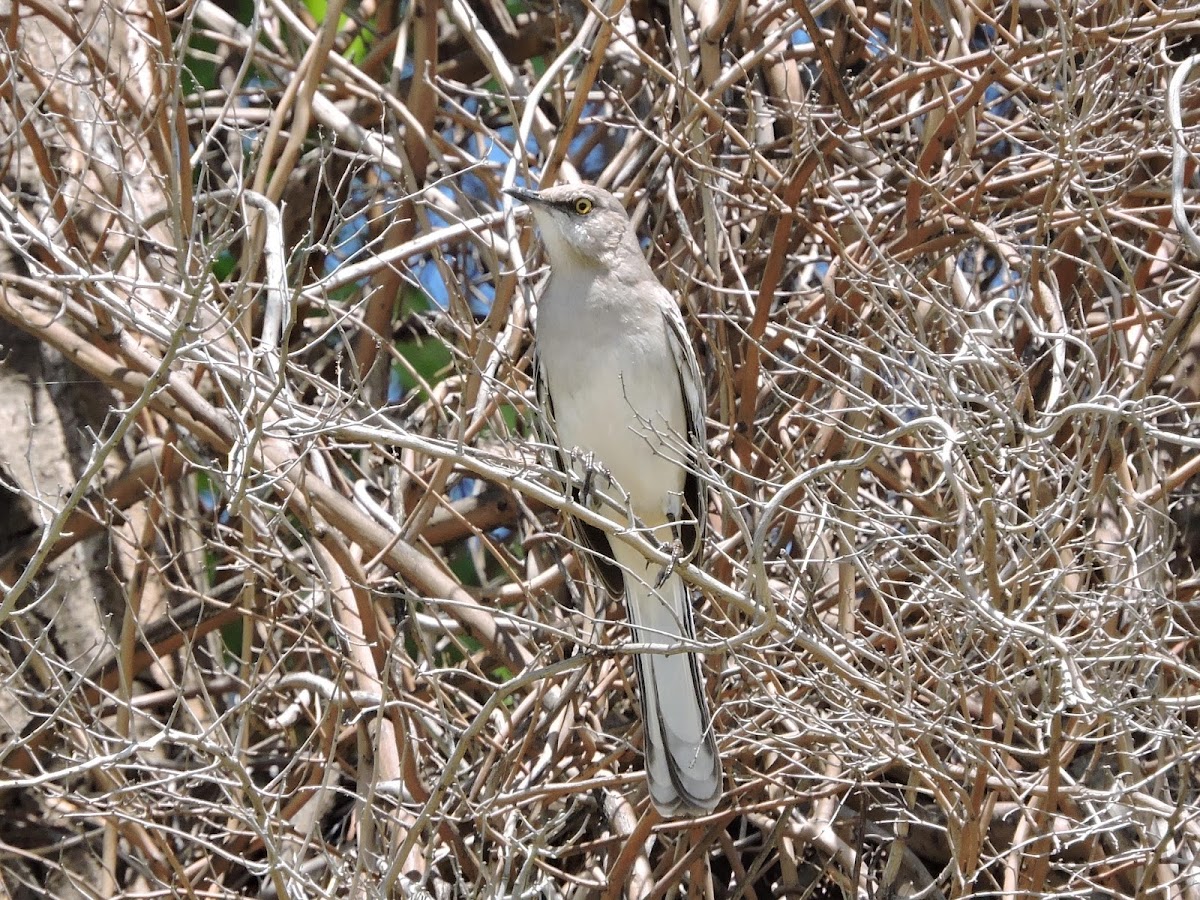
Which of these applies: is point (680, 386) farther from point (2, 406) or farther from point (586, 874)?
point (2, 406)

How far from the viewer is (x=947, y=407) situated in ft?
10.4

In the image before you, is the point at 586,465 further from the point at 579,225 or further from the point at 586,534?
the point at 579,225

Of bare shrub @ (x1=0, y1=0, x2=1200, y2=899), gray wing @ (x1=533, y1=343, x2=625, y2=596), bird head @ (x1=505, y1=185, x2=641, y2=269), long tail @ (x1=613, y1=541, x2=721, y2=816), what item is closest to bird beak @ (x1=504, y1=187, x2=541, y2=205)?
bird head @ (x1=505, y1=185, x2=641, y2=269)

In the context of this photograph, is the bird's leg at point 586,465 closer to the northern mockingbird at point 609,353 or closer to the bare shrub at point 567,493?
the northern mockingbird at point 609,353

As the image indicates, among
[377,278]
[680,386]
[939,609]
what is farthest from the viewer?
[377,278]

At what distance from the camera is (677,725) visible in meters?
4.00

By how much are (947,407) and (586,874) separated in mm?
2029

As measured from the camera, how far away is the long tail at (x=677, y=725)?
387 centimetres

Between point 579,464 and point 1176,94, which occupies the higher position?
point 1176,94

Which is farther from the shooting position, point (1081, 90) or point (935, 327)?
point (935, 327)

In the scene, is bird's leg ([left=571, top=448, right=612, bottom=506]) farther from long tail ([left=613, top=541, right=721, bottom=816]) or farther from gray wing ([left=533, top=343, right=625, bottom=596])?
long tail ([left=613, top=541, right=721, bottom=816])

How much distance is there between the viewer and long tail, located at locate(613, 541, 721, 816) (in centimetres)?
387

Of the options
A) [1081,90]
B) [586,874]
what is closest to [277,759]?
[586,874]

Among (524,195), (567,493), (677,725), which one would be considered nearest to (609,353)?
(524,195)
